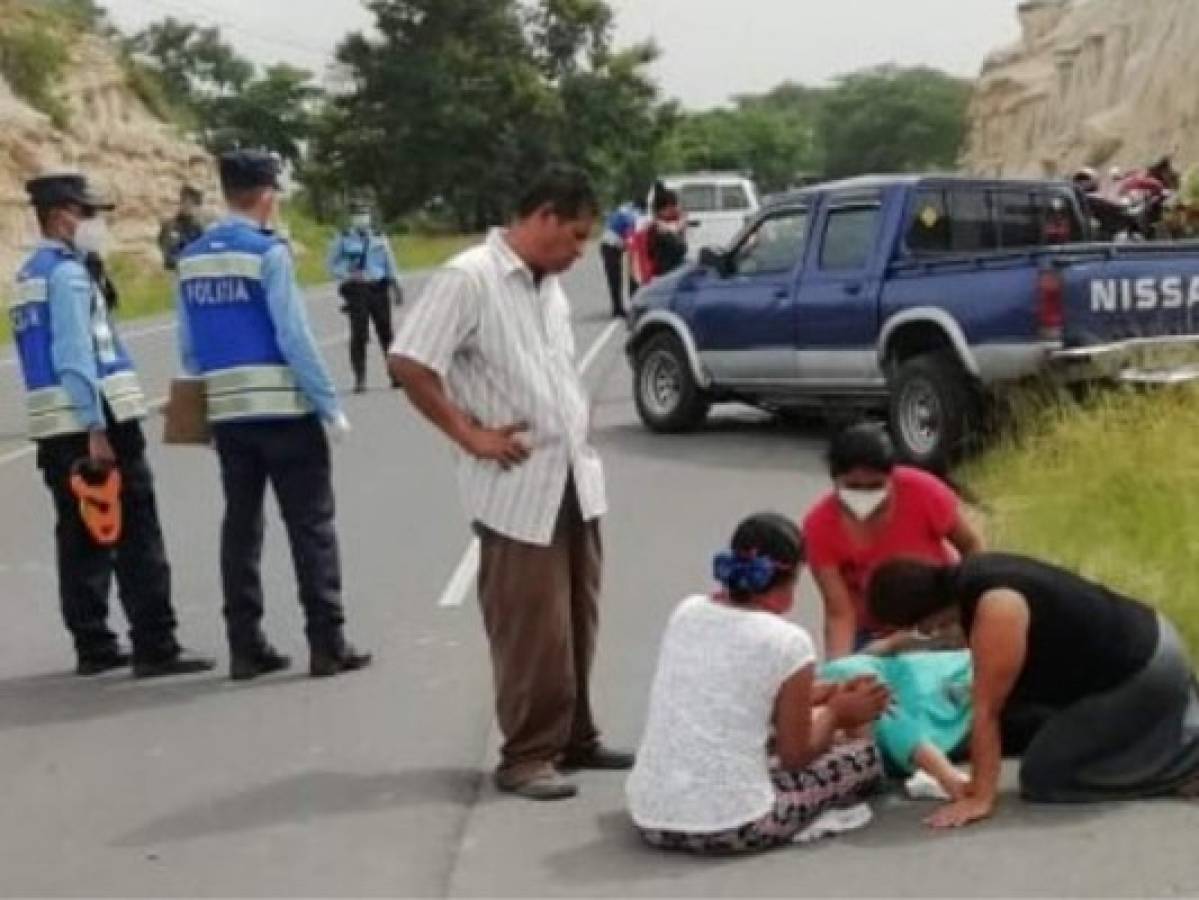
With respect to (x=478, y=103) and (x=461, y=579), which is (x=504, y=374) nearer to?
(x=461, y=579)

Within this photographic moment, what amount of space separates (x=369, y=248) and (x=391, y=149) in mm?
59391

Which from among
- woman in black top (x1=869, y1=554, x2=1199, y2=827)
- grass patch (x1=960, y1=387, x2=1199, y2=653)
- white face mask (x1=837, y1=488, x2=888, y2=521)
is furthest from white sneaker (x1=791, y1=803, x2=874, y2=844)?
grass patch (x1=960, y1=387, x2=1199, y2=653)

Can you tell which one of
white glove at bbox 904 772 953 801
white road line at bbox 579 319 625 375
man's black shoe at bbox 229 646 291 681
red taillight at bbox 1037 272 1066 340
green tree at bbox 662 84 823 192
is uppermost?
green tree at bbox 662 84 823 192

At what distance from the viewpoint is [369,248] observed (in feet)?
65.4

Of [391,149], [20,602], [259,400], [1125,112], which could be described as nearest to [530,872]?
[259,400]

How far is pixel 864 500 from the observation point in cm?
676

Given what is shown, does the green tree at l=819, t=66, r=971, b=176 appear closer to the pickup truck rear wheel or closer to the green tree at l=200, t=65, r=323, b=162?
the green tree at l=200, t=65, r=323, b=162

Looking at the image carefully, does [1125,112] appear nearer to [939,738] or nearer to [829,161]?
[939,738]

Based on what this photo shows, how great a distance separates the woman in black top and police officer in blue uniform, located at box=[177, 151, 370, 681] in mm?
2586

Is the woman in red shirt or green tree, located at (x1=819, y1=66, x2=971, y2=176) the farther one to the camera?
green tree, located at (x1=819, y1=66, x2=971, y2=176)

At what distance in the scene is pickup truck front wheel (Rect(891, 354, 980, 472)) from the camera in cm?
1274

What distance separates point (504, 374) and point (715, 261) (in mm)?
9176

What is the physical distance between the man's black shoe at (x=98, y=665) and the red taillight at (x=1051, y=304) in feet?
19.5

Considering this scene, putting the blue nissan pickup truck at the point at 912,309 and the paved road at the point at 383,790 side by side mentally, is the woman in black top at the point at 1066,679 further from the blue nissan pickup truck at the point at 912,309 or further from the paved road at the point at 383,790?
the blue nissan pickup truck at the point at 912,309
